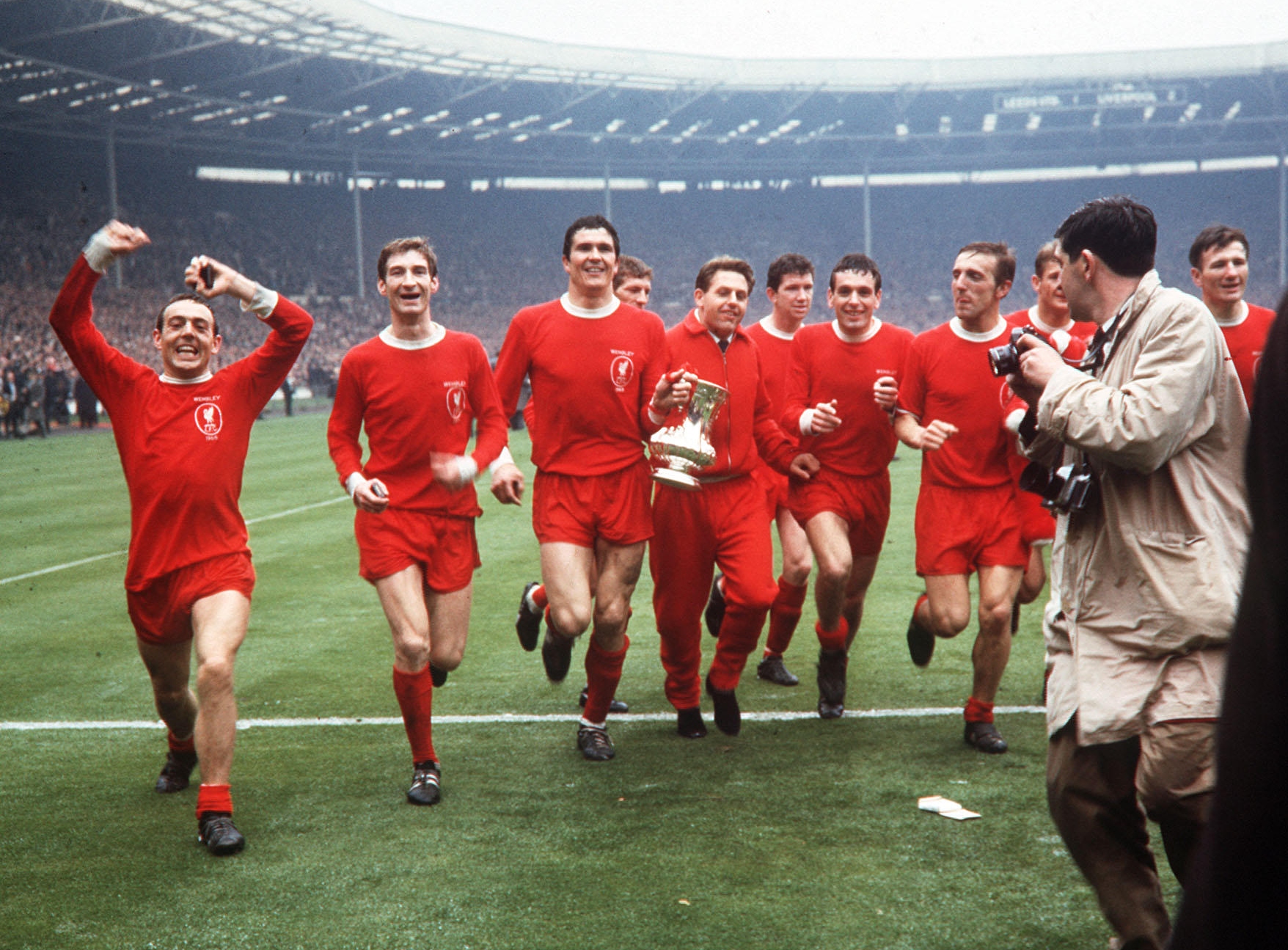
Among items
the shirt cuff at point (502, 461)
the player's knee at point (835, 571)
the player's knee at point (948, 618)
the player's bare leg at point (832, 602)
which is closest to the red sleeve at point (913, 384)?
the player's bare leg at point (832, 602)

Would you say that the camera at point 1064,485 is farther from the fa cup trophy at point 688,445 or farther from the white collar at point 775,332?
the white collar at point 775,332

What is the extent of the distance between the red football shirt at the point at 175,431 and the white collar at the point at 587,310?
4.29 ft

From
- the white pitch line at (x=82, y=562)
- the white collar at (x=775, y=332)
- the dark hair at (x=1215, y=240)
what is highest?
the dark hair at (x=1215, y=240)

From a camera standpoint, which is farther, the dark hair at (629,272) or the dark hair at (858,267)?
the dark hair at (629,272)

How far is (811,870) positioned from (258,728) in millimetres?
3224

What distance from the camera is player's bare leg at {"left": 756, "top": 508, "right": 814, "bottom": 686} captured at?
21.9 feet

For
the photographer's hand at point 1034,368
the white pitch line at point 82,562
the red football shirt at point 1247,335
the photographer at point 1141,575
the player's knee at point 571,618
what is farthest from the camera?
the white pitch line at point 82,562

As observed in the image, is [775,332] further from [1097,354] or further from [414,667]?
[1097,354]

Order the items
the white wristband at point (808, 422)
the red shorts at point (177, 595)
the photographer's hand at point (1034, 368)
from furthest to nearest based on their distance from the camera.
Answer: the white wristband at point (808, 422) → the red shorts at point (177, 595) → the photographer's hand at point (1034, 368)

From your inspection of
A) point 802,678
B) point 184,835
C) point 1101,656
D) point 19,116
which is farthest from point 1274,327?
point 19,116

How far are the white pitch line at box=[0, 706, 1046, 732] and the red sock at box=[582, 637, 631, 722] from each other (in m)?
0.62

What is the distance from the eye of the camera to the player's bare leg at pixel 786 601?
21.9ft

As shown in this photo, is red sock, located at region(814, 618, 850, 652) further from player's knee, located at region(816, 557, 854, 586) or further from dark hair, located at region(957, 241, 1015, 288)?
dark hair, located at region(957, 241, 1015, 288)

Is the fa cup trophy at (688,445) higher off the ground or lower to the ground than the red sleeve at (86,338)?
lower
